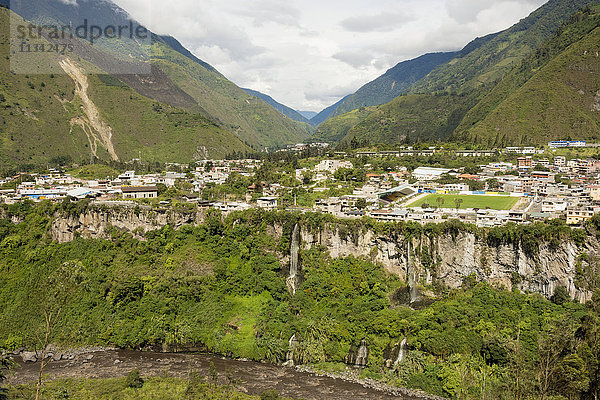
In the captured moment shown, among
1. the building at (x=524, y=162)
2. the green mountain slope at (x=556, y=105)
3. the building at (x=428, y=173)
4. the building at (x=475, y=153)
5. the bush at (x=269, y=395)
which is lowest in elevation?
the bush at (x=269, y=395)

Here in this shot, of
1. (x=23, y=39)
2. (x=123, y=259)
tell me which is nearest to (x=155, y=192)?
(x=123, y=259)

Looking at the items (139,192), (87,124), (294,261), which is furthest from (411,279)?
(87,124)

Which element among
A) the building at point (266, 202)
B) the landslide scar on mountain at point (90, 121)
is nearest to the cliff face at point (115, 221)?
the building at point (266, 202)

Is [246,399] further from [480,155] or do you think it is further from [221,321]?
[480,155]

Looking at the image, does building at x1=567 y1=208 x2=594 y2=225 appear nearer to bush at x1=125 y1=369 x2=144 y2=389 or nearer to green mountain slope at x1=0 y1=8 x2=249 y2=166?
bush at x1=125 y1=369 x2=144 y2=389

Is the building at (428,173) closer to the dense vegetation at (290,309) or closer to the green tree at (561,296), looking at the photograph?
the dense vegetation at (290,309)

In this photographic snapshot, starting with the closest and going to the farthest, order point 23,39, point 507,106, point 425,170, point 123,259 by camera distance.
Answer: point 123,259
point 425,170
point 507,106
point 23,39

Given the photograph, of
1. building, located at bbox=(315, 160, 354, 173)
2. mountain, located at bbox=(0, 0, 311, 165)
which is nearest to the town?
building, located at bbox=(315, 160, 354, 173)
